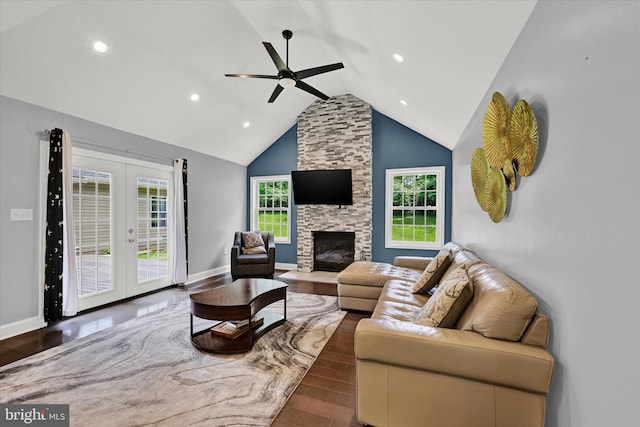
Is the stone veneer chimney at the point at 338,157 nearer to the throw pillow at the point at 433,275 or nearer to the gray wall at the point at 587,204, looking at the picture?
the throw pillow at the point at 433,275

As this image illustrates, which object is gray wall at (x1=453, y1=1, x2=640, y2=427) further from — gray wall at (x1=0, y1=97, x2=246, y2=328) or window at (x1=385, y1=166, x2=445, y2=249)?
gray wall at (x1=0, y1=97, x2=246, y2=328)

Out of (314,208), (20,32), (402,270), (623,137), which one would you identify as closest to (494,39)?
(623,137)

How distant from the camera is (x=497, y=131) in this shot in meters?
1.96

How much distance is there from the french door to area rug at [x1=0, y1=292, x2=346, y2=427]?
47.9 inches

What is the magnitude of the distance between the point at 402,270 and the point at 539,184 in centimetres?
257

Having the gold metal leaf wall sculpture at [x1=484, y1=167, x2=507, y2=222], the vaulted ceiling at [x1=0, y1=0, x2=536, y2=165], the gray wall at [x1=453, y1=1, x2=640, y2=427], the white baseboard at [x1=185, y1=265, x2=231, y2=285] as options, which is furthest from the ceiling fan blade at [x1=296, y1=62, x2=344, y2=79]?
the white baseboard at [x1=185, y1=265, x2=231, y2=285]

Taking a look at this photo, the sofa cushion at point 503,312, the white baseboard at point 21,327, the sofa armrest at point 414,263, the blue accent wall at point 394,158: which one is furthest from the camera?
the blue accent wall at point 394,158

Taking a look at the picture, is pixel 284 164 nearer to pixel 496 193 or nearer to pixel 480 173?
pixel 480 173

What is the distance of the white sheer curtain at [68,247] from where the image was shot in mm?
3363

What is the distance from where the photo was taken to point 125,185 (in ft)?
13.9

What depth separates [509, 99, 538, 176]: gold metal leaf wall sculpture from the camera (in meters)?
1.55

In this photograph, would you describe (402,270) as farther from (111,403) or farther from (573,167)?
(111,403)

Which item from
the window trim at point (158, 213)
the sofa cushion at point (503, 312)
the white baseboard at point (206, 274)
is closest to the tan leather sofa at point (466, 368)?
the sofa cushion at point (503, 312)

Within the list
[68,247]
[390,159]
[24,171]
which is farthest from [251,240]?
[24,171]
